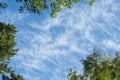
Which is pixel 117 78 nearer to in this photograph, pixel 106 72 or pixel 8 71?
pixel 106 72

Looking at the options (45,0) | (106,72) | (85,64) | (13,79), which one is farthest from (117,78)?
(45,0)

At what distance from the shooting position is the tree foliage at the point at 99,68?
41.1m

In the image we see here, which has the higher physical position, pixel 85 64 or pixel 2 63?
pixel 2 63

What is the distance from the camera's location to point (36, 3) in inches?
904

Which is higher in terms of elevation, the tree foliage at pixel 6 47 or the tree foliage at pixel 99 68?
the tree foliage at pixel 6 47

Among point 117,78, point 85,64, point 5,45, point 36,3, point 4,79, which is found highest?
point 5,45

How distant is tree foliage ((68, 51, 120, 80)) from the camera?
41.1 meters

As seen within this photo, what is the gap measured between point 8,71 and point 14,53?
319cm

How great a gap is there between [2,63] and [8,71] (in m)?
1.42

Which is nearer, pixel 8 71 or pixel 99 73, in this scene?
pixel 99 73

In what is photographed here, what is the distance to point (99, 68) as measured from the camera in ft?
137

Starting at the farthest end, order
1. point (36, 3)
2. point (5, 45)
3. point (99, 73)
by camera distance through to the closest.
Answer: point (5, 45) < point (99, 73) < point (36, 3)

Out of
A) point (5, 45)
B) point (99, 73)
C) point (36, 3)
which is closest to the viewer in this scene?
point (36, 3)

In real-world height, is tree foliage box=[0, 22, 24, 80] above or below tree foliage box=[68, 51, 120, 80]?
above
